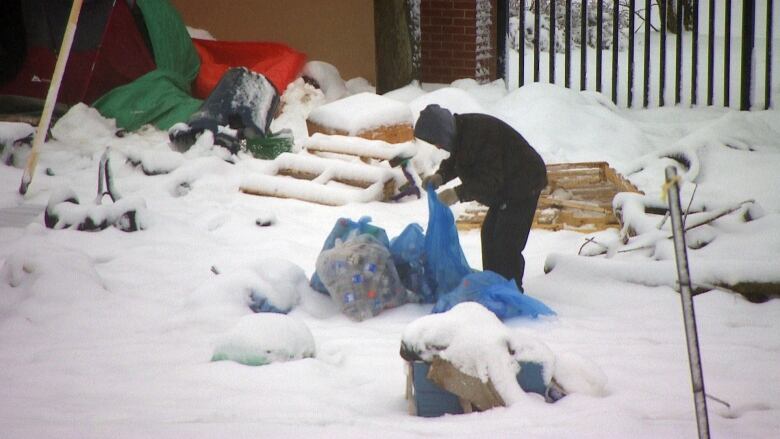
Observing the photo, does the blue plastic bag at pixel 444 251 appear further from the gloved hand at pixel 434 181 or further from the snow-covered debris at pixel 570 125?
the snow-covered debris at pixel 570 125

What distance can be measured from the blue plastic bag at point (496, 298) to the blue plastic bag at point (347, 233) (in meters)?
0.70

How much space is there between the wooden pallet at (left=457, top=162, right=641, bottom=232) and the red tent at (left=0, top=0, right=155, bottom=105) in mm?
4701

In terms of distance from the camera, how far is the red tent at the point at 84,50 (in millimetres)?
11102

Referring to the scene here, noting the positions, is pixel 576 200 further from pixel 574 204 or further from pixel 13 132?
pixel 13 132

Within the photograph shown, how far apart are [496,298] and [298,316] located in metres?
1.14

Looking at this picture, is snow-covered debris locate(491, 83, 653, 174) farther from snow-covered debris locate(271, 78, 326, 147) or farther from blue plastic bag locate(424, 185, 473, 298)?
blue plastic bag locate(424, 185, 473, 298)

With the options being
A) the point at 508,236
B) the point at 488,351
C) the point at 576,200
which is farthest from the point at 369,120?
the point at 488,351

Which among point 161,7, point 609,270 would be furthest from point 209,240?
point 161,7

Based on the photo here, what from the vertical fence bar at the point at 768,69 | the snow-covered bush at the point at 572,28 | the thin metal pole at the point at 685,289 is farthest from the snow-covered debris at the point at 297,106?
the thin metal pole at the point at 685,289

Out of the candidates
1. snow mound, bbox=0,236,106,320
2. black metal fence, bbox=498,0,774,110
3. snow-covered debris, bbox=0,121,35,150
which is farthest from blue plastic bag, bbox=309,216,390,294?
black metal fence, bbox=498,0,774,110

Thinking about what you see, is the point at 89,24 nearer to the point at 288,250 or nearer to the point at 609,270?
the point at 288,250

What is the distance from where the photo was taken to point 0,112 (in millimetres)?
10750

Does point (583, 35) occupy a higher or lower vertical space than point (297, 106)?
higher

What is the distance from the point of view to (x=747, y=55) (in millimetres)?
11828
